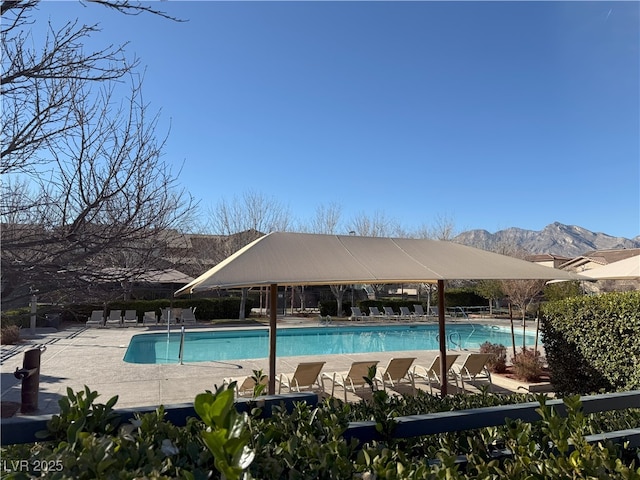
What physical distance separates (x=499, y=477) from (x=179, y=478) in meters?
1.52

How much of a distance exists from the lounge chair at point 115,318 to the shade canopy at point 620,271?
22.5 meters

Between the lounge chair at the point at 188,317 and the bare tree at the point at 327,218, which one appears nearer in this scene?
the lounge chair at the point at 188,317

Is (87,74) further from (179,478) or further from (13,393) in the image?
(13,393)

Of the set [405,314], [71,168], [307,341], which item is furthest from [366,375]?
[405,314]

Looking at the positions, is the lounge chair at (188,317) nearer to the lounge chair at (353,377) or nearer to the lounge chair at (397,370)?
the lounge chair at (353,377)

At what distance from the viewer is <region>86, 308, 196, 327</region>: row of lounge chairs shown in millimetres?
23109

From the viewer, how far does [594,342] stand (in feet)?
24.1

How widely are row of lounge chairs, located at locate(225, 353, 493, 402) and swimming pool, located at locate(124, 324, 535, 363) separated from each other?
6468mm

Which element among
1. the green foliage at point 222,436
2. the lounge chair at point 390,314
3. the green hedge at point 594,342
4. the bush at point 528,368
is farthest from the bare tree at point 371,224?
the green foliage at point 222,436

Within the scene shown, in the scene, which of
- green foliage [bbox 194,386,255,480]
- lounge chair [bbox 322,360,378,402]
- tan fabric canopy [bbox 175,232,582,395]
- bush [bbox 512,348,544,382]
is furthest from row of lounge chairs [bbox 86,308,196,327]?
green foliage [bbox 194,386,255,480]

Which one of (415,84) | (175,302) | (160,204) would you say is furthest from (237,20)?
(175,302)

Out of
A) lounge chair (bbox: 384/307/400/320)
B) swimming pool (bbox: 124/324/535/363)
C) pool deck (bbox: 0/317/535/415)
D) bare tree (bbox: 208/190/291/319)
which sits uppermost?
bare tree (bbox: 208/190/291/319)

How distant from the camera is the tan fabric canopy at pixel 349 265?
5160 millimetres

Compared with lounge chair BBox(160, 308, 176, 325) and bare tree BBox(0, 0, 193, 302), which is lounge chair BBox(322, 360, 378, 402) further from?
lounge chair BBox(160, 308, 176, 325)
